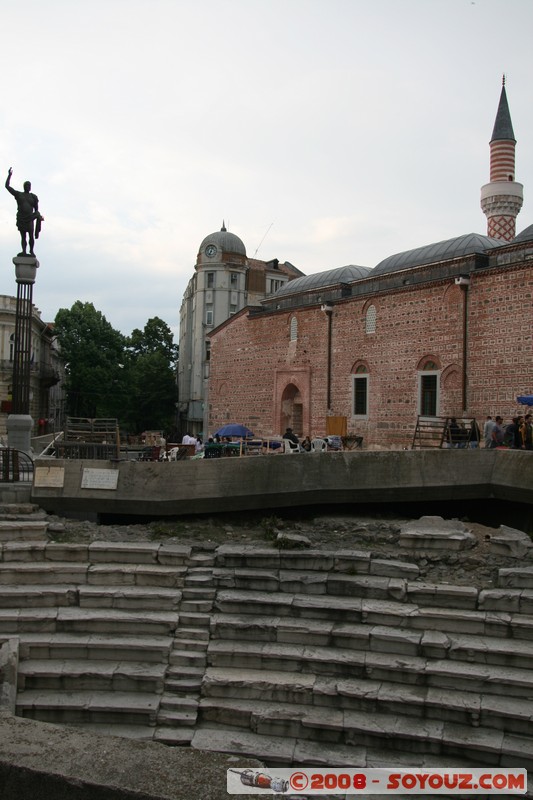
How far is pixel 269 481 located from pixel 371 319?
13.0m

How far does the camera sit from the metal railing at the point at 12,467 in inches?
Answer: 421

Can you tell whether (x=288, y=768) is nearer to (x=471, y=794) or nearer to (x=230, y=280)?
(x=471, y=794)

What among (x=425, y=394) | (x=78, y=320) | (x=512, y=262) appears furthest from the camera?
(x=78, y=320)

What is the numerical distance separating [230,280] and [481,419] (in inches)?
1232

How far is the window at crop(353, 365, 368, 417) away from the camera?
22.3 m

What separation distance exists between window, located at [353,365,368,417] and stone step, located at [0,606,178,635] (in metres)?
15.1

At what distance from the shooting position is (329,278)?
88.7 feet

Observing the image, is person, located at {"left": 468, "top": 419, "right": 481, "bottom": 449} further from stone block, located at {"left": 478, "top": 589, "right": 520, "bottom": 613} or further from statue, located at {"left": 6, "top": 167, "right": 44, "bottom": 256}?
statue, located at {"left": 6, "top": 167, "right": 44, "bottom": 256}

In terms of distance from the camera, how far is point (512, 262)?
17328 mm

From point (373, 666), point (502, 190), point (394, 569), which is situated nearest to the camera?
point (373, 666)

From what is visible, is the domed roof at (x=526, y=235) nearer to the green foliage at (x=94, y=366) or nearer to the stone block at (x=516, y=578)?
the stone block at (x=516, y=578)

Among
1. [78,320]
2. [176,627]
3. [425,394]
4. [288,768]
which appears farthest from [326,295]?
[78,320]

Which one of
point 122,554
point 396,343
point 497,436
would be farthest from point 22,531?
point 396,343

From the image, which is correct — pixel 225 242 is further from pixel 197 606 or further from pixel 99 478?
pixel 197 606
